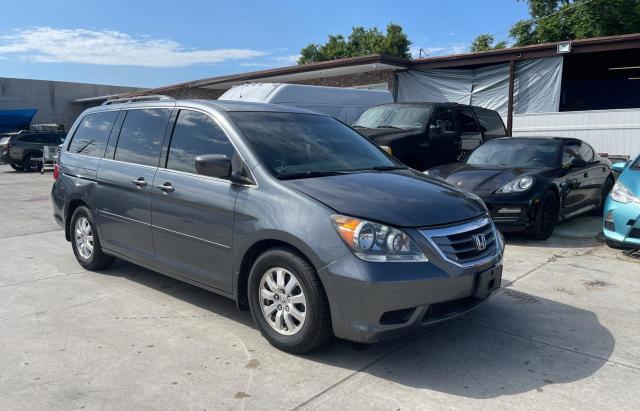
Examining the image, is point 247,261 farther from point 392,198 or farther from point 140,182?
point 140,182

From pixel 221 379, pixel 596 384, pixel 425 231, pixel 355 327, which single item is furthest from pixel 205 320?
pixel 596 384

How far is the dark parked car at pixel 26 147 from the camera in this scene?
74.7 ft

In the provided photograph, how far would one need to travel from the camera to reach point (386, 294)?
3.29 meters

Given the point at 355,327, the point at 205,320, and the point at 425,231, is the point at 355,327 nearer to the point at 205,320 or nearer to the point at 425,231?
the point at 425,231

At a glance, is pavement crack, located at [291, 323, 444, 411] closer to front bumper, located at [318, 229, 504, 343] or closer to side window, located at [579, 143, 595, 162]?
front bumper, located at [318, 229, 504, 343]

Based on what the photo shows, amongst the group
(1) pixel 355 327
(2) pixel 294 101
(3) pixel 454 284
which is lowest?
(1) pixel 355 327

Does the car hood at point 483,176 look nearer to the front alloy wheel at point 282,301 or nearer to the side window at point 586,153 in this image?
the side window at point 586,153

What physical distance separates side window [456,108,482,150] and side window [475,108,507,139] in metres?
0.25

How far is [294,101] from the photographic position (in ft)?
38.6

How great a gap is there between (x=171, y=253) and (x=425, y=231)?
A: 2226 mm

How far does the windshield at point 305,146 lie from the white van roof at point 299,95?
253 inches

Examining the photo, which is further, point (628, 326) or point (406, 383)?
point (628, 326)

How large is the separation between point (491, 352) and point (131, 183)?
11.0 ft

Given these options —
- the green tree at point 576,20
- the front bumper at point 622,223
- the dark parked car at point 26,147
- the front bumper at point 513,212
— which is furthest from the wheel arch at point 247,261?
the green tree at point 576,20
